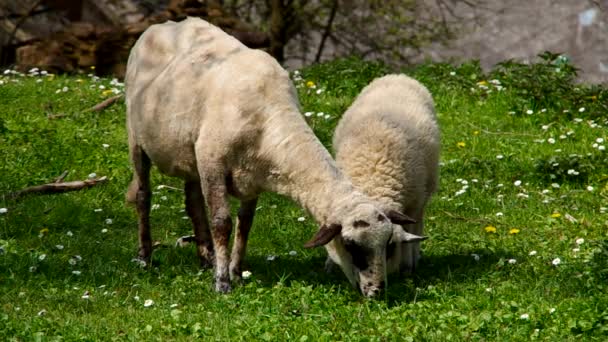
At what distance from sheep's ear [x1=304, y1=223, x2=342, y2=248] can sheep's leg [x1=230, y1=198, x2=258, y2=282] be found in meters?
0.96

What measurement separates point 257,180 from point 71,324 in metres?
1.62

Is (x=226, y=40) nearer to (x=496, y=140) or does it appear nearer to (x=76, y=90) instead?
(x=496, y=140)

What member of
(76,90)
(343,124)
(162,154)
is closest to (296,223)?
(343,124)

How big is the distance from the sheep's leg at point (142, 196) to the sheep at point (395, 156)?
56.4 inches

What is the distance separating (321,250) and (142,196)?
1389 mm

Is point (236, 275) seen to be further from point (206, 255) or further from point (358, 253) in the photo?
point (358, 253)

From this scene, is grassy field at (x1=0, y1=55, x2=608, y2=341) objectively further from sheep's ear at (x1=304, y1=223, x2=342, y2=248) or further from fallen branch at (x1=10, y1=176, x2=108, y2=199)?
sheep's ear at (x1=304, y1=223, x2=342, y2=248)

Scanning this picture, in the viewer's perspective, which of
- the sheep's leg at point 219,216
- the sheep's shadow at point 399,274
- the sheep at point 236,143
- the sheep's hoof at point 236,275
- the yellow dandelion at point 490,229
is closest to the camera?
the sheep at point 236,143

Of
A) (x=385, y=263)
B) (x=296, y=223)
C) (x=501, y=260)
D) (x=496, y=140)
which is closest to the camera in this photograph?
(x=385, y=263)

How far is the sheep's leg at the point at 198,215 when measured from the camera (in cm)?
813

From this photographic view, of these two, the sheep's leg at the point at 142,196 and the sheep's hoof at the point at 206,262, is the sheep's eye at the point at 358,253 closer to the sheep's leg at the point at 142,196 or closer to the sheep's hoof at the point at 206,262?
the sheep's hoof at the point at 206,262

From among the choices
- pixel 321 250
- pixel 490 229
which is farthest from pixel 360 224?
pixel 490 229

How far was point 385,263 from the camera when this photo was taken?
6895 mm

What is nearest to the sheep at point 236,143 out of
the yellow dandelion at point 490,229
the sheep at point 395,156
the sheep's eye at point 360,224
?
the sheep's eye at point 360,224
